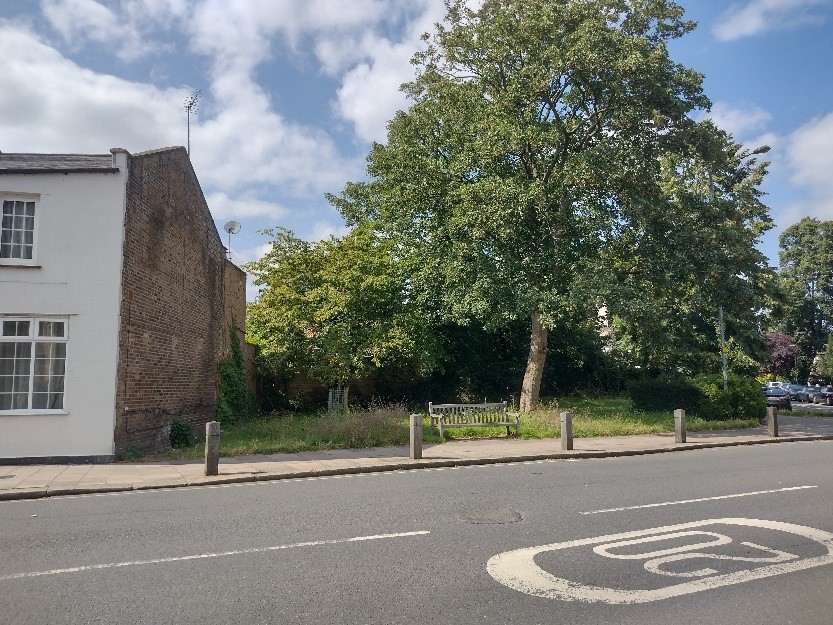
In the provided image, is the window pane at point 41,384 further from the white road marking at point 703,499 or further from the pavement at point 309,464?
the white road marking at point 703,499

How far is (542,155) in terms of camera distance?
72.8 feet

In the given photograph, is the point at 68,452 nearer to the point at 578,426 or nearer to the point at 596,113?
the point at 578,426

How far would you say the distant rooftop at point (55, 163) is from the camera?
13.0 meters

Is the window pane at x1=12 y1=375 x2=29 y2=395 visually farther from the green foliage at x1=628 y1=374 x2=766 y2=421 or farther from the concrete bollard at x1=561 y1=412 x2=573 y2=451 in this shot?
the green foliage at x1=628 y1=374 x2=766 y2=421

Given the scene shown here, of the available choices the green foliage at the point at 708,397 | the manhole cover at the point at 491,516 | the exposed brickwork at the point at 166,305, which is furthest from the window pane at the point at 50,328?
the green foliage at the point at 708,397

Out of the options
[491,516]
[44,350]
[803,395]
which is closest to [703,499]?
[491,516]

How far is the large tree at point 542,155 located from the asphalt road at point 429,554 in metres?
11.4

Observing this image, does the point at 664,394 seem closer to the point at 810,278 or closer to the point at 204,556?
the point at 204,556

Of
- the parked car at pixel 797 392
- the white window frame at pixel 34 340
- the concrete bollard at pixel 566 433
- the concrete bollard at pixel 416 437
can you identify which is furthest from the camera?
the parked car at pixel 797 392

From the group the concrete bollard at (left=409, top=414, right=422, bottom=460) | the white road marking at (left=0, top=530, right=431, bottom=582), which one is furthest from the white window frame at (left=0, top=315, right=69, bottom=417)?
the white road marking at (left=0, top=530, right=431, bottom=582)

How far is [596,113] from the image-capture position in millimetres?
21734

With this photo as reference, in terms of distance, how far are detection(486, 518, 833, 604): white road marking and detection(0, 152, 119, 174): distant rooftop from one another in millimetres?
11754

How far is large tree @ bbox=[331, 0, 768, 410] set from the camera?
65.5 ft

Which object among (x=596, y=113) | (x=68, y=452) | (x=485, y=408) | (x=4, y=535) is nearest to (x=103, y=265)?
(x=68, y=452)
